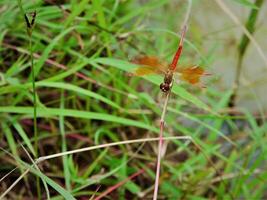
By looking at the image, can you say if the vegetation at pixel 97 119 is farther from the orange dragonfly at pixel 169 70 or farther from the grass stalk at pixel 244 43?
the orange dragonfly at pixel 169 70

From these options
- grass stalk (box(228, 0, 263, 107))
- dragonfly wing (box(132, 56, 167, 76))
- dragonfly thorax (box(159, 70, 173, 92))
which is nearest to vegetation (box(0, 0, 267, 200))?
grass stalk (box(228, 0, 263, 107))

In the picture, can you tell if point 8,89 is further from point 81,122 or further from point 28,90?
point 81,122

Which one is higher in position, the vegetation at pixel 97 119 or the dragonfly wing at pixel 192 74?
the dragonfly wing at pixel 192 74

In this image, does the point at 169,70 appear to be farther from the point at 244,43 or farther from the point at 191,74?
the point at 244,43

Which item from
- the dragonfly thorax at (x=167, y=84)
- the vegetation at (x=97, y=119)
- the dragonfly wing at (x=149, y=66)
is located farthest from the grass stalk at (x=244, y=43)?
the dragonfly thorax at (x=167, y=84)

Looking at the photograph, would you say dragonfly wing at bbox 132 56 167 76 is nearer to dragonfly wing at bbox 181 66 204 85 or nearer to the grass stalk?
dragonfly wing at bbox 181 66 204 85

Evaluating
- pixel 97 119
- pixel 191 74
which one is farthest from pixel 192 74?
pixel 97 119

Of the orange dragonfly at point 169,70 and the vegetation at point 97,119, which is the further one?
the vegetation at point 97,119

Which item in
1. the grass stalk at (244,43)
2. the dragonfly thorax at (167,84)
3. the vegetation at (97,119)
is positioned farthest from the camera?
the grass stalk at (244,43)
